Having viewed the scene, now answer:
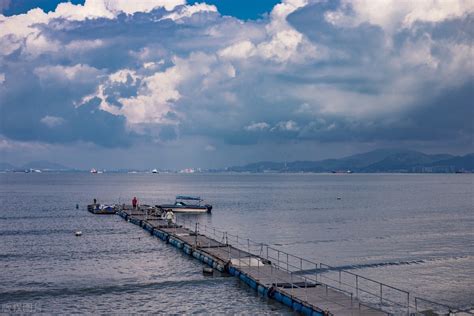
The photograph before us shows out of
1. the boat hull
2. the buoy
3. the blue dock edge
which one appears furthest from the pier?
the boat hull

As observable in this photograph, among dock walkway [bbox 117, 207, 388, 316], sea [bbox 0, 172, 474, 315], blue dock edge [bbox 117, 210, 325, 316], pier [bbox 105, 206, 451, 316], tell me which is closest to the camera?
dock walkway [bbox 117, 207, 388, 316]

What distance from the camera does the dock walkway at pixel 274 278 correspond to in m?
34.5

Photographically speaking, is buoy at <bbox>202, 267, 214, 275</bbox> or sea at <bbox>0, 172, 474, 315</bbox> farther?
buoy at <bbox>202, 267, 214, 275</bbox>

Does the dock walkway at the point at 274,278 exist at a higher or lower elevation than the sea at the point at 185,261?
higher

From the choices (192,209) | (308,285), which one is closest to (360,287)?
(308,285)

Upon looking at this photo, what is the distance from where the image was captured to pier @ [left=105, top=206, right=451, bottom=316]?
3503 centimetres

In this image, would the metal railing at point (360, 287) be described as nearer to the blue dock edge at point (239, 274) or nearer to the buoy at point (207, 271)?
A: the blue dock edge at point (239, 274)

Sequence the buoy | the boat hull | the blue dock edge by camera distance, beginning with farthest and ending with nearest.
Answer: the boat hull < the buoy < the blue dock edge

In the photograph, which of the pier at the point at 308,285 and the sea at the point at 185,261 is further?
the sea at the point at 185,261

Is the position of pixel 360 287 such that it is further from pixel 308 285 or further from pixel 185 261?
pixel 185 261

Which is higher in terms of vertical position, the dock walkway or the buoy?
the dock walkway

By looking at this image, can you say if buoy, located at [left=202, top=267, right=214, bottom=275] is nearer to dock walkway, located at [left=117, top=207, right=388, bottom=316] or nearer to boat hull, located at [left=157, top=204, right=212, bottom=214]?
dock walkway, located at [left=117, top=207, right=388, bottom=316]

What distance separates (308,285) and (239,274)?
7.98 m

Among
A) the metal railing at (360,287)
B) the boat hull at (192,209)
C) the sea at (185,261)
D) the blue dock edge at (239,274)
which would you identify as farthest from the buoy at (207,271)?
the boat hull at (192,209)
